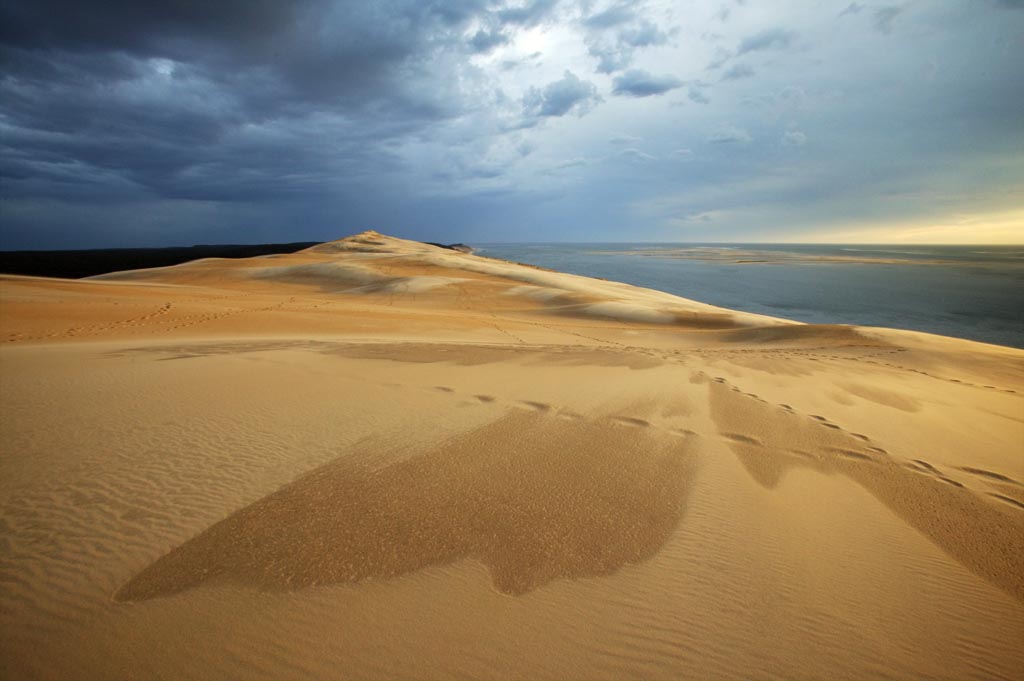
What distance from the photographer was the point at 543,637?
2713 mm

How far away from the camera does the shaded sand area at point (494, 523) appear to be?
2.64 meters

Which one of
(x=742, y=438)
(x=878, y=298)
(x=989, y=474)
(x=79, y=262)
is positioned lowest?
(x=989, y=474)

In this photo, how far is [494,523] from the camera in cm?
382

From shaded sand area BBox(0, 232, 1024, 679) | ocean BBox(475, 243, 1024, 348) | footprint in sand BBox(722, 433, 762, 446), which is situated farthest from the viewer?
ocean BBox(475, 243, 1024, 348)

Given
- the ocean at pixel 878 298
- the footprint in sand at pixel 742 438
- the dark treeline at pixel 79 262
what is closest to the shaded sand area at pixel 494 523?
the footprint in sand at pixel 742 438

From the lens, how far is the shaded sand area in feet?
8.65

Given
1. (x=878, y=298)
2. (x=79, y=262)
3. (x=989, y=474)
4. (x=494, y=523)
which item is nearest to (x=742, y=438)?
(x=989, y=474)

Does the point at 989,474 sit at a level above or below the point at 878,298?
below

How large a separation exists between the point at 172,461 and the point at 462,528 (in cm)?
333

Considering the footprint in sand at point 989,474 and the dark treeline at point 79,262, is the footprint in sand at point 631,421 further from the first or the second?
the dark treeline at point 79,262

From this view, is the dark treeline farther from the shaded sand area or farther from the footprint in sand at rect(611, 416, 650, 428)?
A: the footprint in sand at rect(611, 416, 650, 428)

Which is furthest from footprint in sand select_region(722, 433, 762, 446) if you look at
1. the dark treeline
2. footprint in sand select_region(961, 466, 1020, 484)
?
the dark treeline

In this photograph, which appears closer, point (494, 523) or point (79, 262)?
point (494, 523)

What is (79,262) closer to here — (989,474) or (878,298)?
(989,474)
